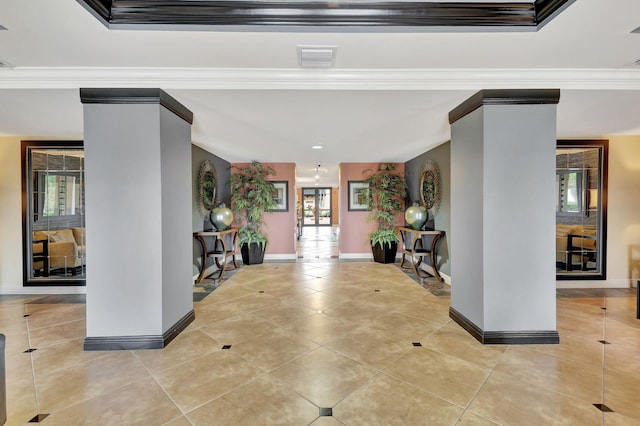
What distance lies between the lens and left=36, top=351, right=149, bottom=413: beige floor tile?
2066 mm

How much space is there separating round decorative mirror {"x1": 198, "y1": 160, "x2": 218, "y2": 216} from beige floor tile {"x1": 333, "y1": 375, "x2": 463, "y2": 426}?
457cm

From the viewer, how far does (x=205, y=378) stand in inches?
91.4

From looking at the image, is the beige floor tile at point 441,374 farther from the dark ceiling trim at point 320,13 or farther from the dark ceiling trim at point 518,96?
the dark ceiling trim at point 320,13

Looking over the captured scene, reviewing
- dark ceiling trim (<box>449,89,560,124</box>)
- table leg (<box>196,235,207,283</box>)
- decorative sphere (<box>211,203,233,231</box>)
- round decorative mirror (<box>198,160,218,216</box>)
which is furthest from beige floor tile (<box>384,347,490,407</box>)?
round decorative mirror (<box>198,160,218,216</box>)

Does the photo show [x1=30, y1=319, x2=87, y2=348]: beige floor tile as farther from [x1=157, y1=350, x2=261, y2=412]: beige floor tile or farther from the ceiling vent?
the ceiling vent

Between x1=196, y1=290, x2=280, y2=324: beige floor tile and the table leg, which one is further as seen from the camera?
the table leg

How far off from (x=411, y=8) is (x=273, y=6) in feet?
3.10

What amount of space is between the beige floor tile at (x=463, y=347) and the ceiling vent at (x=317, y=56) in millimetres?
2855

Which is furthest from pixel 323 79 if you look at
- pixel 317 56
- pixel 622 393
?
pixel 622 393

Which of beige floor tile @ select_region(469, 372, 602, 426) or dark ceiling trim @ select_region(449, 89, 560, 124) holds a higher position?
dark ceiling trim @ select_region(449, 89, 560, 124)

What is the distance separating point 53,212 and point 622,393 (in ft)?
24.9

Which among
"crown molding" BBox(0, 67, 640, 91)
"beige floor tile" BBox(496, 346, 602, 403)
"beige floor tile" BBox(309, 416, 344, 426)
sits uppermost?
"crown molding" BBox(0, 67, 640, 91)

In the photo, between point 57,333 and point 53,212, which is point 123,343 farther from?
point 53,212

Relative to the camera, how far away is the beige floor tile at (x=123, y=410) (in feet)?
6.06
